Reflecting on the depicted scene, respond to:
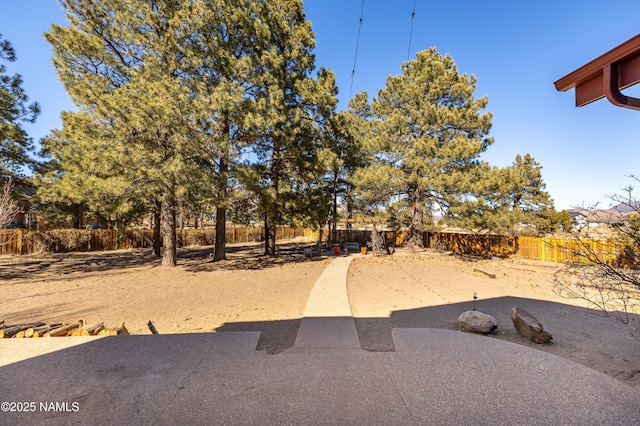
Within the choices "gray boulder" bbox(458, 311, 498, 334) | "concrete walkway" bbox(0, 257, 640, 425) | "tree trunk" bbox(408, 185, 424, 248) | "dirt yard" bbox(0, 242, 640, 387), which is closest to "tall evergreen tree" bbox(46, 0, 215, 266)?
"dirt yard" bbox(0, 242, 640, 387)

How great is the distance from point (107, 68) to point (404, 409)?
16.1 metres

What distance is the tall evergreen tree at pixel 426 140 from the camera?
16938mm

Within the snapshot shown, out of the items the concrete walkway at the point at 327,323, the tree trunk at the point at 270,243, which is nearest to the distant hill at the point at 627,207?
the concrete walkway at the point at 327,323

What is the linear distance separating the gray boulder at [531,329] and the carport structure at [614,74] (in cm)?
363

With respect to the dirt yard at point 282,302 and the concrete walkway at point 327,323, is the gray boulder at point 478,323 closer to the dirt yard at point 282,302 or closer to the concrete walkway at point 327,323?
the dirt yard at point 282,302

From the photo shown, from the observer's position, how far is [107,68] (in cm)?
1207

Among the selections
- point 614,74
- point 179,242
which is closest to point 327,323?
point 614,74

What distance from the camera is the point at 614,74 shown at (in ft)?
10.4

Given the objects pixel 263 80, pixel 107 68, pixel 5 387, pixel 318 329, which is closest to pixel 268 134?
pixel 263 80

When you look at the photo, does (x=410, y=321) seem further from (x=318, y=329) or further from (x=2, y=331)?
(x=2, y=331)

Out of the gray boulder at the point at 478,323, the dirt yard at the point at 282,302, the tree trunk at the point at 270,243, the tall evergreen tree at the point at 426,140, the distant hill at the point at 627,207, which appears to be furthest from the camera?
the tree trunk at the point at 270,243

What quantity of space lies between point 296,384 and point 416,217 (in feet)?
59.0

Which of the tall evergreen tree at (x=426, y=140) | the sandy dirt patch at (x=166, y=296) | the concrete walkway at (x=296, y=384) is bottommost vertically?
the sandy dirt patch at (x=166, y=296)

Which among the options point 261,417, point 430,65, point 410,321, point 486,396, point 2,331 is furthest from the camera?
point 430,65
